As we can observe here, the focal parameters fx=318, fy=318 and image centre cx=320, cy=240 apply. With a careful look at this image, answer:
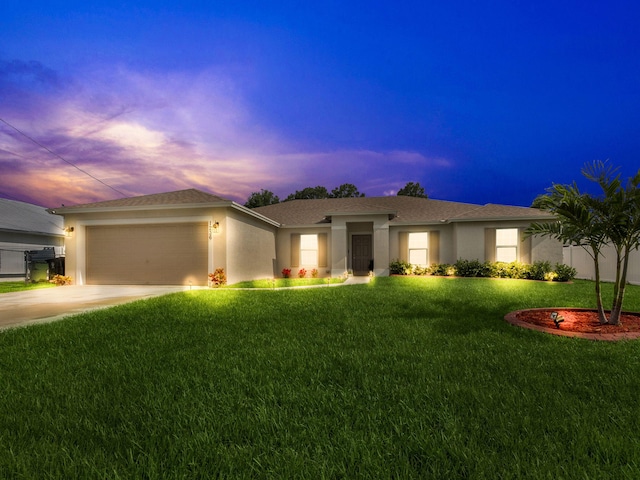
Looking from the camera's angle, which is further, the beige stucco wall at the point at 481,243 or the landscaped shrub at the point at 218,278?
the beige stucco wall at the point at 481,243

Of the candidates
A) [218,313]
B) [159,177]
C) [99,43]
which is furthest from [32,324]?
[159,177]

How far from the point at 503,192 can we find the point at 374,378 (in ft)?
672

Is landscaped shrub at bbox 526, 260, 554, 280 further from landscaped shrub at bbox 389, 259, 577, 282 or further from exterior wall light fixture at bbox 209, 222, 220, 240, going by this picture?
exterior wall light fixture at bbox 209, 222, 220, 240

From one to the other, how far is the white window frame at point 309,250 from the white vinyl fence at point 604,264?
39.8 feet

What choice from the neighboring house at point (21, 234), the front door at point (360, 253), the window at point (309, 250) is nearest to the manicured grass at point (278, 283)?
the window at point (309, 250)

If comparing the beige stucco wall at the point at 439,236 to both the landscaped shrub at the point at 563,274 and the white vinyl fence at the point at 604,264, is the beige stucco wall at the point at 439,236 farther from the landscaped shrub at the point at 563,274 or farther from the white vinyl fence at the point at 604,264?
the white vinyl fence at the point at 604,264

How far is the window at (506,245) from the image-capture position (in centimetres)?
1586

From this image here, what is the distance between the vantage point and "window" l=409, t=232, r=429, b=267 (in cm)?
1738

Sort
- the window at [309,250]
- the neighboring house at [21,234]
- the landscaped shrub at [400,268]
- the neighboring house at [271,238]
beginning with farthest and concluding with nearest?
the window at [309,250] < the neighboring house at [21,234] < the landscaped shrub at [400,268] < the neighboring house at [271,238]

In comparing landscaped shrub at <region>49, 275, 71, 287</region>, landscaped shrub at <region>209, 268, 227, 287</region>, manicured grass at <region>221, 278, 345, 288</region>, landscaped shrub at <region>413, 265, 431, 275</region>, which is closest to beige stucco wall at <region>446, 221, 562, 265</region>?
landscaped shrub at <region>413, 265, 431, 275</region>

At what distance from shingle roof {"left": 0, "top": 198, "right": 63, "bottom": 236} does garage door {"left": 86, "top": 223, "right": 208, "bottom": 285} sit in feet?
25.0

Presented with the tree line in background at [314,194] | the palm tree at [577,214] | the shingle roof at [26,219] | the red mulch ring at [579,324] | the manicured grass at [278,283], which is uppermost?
the tree line in background at [314,194]

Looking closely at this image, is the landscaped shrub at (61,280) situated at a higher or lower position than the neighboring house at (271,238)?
lower

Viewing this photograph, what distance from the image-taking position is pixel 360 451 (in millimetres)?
2100
